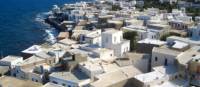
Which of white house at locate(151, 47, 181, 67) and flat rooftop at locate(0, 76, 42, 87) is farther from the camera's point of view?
white house at locate(151, 47, 181, 67)

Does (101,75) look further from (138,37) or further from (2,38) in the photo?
(2,38)

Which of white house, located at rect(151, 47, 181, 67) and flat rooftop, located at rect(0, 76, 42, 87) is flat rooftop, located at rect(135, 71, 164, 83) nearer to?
white house, located at rect(151, 47, 181, 67)

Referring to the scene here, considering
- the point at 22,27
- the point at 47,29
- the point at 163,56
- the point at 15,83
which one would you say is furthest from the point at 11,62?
the point at 22,27

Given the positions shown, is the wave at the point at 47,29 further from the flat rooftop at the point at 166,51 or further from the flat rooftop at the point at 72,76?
the flat rooftop at the point at 166,51

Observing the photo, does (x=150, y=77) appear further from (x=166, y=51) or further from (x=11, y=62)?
(x=11, y=62)

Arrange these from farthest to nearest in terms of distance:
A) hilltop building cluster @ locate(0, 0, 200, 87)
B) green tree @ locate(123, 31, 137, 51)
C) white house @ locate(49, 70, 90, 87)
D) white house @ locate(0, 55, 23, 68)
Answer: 1. green tree @ locate(123, 31, 137, 51)
2. white house @ locate(0, 55, 23, 68)
3. white house @ locate(49, 70, 90, 87)
4. hilltop building cluster @ locate(0, 0, 200, 87)

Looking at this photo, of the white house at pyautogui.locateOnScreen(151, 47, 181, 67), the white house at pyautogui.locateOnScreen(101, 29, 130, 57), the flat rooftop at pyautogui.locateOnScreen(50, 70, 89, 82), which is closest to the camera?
the flat rooftop at pyautogui.locateOnScreen(50, 70, 89, 82)

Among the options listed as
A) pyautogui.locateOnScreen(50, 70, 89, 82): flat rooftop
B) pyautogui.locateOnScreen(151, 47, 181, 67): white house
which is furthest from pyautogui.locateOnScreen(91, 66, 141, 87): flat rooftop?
pyautogui.locateOnScreen(151, 47, 181, 67): white house

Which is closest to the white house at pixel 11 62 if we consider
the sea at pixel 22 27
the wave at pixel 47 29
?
the sea at pixel 22 27
